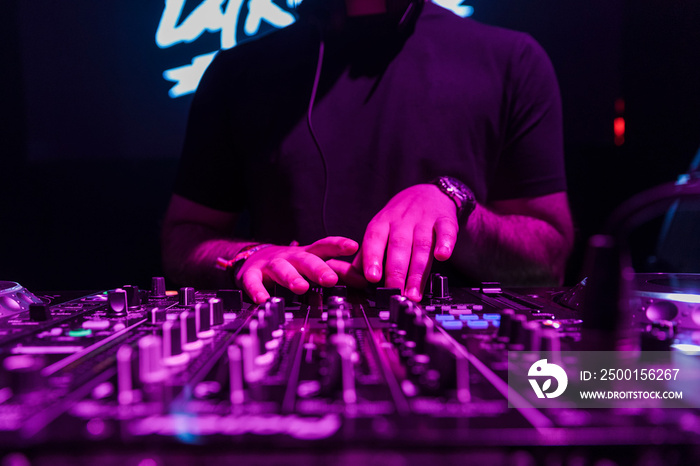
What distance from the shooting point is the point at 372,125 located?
1763 mm

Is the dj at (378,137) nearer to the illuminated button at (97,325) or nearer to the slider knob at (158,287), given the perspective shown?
the slider knob at (158,287)

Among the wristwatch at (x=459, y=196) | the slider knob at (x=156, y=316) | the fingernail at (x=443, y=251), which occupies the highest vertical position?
the wristwatch at (x=459, y=196)

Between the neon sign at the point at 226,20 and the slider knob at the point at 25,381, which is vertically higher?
the neon sign at the point at 226,20

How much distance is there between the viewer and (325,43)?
1877mm

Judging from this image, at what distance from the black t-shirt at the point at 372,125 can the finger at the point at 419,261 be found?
69 centimetres

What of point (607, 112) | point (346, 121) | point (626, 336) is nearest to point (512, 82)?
point (607, 112)

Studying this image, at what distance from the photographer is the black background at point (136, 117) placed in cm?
200

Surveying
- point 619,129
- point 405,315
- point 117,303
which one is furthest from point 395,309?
point 619,129

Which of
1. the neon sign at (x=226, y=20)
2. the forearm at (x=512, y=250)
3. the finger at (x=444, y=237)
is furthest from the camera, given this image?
the neon sign at (x=226, y=20)

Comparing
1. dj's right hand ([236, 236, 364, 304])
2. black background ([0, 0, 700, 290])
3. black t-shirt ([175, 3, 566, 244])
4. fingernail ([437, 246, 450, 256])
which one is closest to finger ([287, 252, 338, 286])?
dj's right hand ([236, 236, 364, 304])

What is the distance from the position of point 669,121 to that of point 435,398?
2.14 meters

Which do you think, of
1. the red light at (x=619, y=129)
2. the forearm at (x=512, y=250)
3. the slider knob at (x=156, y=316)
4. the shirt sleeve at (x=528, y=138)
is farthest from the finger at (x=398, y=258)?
the red light at (x=619, y=129)

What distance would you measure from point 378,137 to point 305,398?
141cm

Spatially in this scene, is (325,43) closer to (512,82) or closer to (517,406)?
(512,82)
